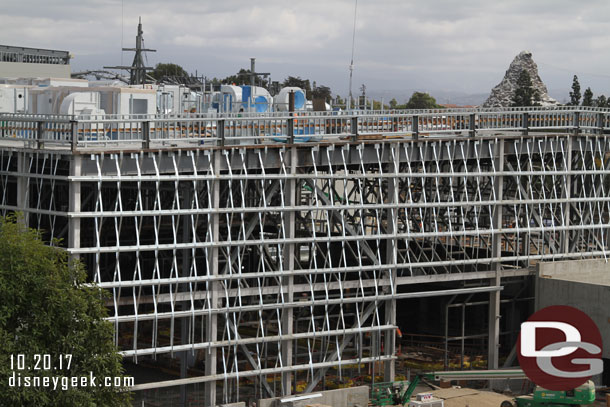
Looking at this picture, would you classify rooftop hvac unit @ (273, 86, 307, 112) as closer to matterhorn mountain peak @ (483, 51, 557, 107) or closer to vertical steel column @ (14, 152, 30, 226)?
vertical steel column @ (14, 152, 30, 226)

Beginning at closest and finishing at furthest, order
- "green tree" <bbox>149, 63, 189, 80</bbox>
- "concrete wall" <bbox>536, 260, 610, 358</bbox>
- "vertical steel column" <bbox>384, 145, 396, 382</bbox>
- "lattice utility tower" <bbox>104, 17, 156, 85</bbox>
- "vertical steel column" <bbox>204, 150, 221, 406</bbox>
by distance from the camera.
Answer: "vertical steel column" <bbox>204, 150, 221, 406</bbox>
"vertical steel column" <bbox>384, 145, 396, 382</bbox>
"concrete wall" <bbox>536, 260, 610, 358</bbox>
"lattice utility tower" <bbox>104, 17, 156, 85</bbox>
"green tree" <bbox>149, 63, 189, 80</bbox>

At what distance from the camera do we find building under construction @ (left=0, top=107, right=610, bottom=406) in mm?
36938

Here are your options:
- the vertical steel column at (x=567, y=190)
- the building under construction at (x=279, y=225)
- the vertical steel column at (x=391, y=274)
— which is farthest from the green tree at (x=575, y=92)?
the vertical steel column at (x=391, y=274)

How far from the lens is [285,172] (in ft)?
132

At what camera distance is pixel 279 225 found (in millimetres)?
45125

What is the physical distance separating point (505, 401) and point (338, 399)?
6.31 metres

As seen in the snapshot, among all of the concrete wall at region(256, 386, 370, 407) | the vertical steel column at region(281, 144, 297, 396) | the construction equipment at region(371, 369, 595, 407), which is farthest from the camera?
the vertical steel column at region(281, 144, 297, 396)

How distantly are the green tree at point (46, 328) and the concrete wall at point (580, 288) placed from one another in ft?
74.2

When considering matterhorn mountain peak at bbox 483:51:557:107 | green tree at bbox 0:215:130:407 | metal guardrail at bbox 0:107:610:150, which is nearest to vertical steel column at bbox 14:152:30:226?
metal guardrail at bbox 0:107:610:150

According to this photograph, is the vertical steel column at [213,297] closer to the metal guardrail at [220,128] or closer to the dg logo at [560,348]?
the metal guardrail at [220,128]

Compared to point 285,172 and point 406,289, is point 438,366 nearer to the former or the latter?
point 406,289

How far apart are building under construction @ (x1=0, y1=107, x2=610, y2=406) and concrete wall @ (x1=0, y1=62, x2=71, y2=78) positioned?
37709 mm

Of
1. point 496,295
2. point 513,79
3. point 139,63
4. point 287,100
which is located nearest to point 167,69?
point 513,79

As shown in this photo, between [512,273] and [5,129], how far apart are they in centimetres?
2196
